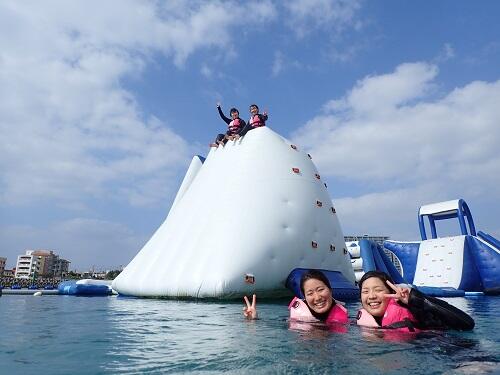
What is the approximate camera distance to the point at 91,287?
35.0ft

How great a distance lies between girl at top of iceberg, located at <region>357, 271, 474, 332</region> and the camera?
3129 millimetres

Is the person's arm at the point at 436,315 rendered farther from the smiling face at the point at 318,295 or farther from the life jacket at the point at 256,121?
the life jacket at the point at 256,121

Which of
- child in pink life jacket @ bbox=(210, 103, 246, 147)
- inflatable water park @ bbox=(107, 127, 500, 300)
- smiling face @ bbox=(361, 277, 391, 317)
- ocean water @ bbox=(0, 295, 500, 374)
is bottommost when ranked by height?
ocean water @ bbox=(0, 295, 500, 374)

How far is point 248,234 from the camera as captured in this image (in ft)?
27.8

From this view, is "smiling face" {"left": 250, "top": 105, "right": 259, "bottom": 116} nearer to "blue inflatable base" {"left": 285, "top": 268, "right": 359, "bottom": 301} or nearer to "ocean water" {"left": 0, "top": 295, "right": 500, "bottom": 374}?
"blue inflatable base" {"left": 285, "top": 268, "right": 359, "bottom": 301}

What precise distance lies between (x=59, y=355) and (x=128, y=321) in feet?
7.15

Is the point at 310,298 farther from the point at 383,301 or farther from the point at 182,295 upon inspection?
the point at 182,295

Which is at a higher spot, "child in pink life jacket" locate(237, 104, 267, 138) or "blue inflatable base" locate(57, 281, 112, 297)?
"child in pink life jacket" locate(237, 104, 267, 138)

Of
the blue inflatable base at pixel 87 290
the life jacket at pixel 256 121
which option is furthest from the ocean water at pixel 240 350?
the life jacket at pixel 256 121

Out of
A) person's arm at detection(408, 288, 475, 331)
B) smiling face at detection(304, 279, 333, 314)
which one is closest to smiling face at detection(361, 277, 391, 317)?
person's arm at detection(408, 288, 475, 331)

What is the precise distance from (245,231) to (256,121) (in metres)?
3.57

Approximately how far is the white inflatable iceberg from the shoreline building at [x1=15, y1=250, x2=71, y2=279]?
8145cm

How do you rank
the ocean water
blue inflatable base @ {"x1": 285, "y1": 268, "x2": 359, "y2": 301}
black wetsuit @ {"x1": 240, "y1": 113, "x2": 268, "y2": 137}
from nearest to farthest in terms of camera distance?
the ocean water → blue inflatable base @ {"x1": 285, "y1": 268, "x2": 359, "y2": 301} → black wetsuit @ {"x1": 240, "y1": 113, "x2": 268, "y2": 137}

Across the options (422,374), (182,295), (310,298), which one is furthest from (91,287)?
(422,374)
